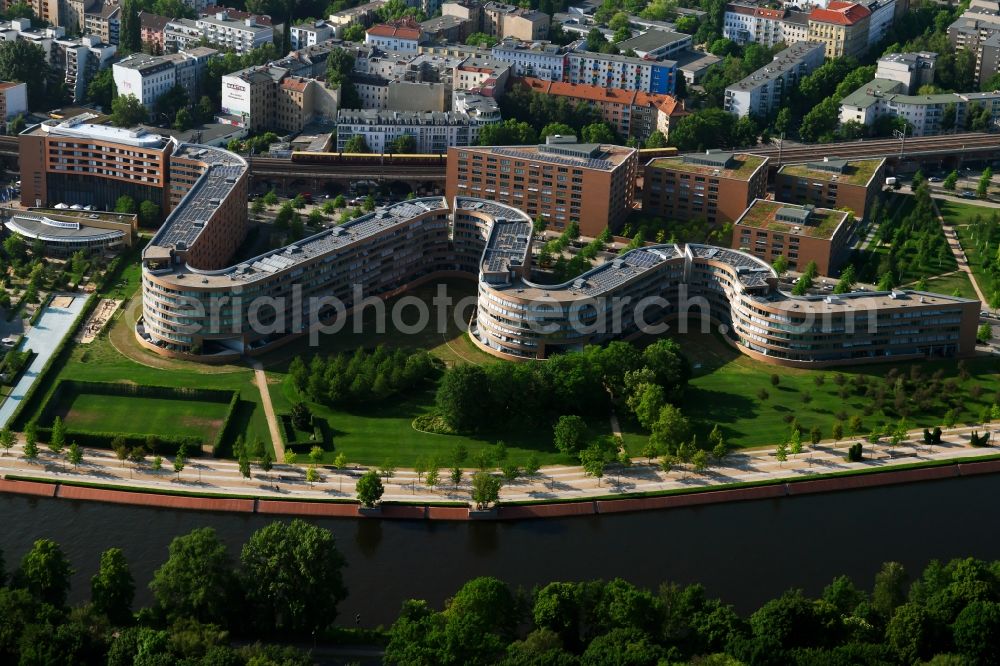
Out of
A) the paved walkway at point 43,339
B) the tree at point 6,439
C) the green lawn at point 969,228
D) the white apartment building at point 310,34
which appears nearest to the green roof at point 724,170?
the green lawn at point 969,228

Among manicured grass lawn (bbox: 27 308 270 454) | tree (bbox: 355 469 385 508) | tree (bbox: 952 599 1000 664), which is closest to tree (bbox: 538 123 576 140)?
manicured grass lawn (bbox: 27 308 270 454)

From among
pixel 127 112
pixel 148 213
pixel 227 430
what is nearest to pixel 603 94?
pixel 127 112

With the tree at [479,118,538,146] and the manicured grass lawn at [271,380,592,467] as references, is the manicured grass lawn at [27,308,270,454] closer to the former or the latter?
the manicured grass lawn at [271,380,592,467]

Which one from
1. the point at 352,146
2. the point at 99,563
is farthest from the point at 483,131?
the point at 99,563

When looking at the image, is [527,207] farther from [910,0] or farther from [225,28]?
[910,0]

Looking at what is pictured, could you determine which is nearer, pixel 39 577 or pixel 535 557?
pixel 39 577

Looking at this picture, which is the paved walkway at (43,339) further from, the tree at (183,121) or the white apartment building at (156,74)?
the white apartment building at (156,74)
